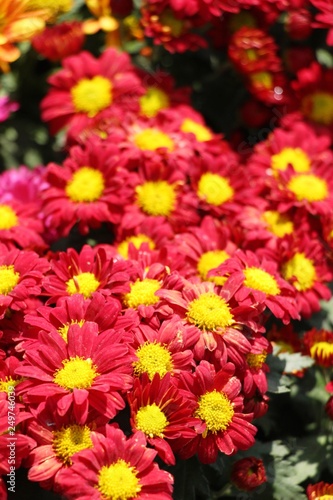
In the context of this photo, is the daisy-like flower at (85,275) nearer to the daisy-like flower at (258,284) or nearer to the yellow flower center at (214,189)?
the daisy-like flower at (258,284)

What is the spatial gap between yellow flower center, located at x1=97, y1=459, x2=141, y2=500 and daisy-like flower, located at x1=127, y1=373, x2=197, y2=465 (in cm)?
8

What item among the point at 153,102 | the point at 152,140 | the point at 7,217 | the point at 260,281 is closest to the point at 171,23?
the point at 153,102

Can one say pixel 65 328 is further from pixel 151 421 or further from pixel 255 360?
pixel 255 360

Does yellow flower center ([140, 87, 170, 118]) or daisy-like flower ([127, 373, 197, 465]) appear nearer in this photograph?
daisy-like flower ([127, 373, 197, 465])

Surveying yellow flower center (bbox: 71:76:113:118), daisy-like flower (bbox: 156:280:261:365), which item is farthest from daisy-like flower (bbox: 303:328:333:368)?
yellow flower center (bbox: 71:76:113:118)

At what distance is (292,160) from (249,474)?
2.98 feet

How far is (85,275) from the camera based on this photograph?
1.40 meters

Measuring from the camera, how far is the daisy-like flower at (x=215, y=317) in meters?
1.29

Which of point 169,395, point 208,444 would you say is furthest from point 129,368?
point 208,444

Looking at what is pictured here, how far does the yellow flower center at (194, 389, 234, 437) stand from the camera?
1234 mm

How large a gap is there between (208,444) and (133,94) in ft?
3.49

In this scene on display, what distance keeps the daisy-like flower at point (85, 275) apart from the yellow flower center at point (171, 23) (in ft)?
2.73

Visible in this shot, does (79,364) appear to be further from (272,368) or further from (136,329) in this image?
(272,368)

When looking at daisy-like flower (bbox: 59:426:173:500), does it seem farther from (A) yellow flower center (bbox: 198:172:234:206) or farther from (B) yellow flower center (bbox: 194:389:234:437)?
(A) yellow flower center (bbox: 198:172:234:206)
